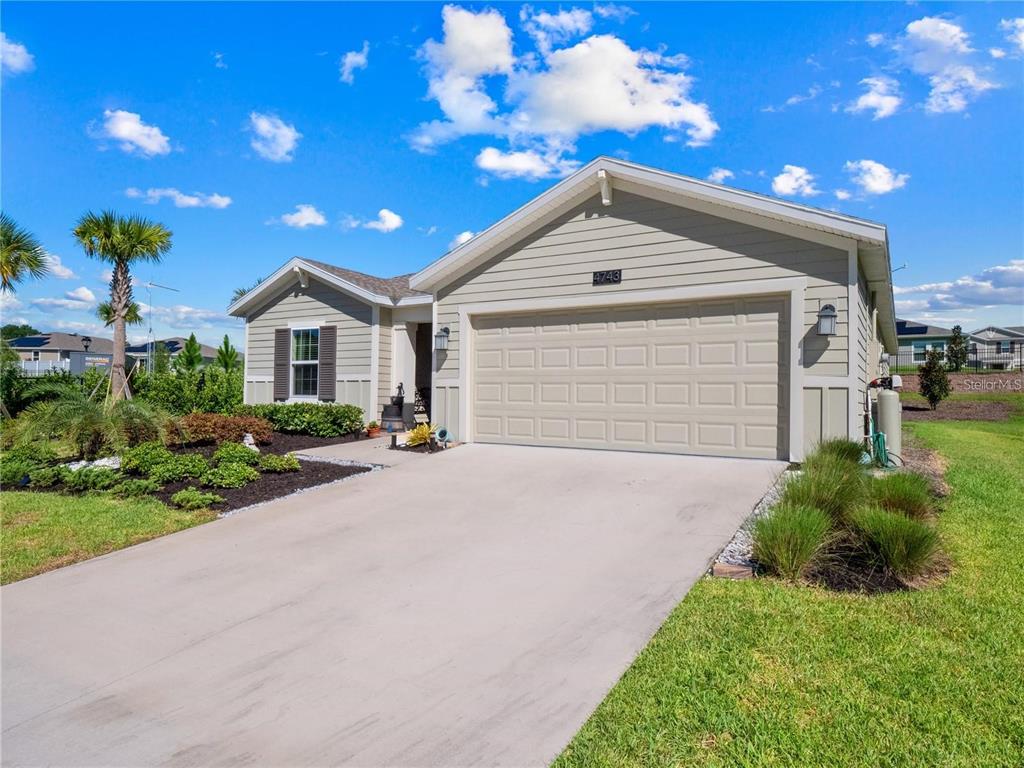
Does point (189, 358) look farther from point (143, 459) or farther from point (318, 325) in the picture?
point (143, 459)

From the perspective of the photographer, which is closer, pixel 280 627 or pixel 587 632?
pixel 587 632

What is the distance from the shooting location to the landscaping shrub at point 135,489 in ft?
24.0

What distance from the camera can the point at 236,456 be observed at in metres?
8.42

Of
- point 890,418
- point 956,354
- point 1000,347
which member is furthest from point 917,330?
point 890,418

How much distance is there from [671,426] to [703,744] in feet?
20.7

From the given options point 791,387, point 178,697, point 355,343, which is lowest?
point 178,697

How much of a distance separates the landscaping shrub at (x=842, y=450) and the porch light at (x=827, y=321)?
136cm

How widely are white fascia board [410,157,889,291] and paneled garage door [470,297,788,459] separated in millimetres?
1123

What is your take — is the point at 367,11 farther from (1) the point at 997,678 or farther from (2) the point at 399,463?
(1) the point at 997,678

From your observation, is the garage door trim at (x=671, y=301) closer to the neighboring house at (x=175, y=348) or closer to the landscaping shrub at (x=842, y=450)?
the landscaping shrub at (x=842, y=450)

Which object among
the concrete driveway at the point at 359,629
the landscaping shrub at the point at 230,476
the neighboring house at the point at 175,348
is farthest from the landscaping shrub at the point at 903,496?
the neighboring house at the point at 175,348

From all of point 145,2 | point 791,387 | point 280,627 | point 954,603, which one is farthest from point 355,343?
point 954,603

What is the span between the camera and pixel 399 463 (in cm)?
884

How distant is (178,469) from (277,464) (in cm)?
124
